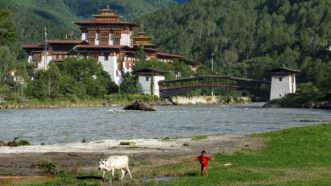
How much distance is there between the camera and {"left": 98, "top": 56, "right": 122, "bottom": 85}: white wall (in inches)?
5546

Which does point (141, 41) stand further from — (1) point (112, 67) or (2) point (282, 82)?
(2) point (282, 82)

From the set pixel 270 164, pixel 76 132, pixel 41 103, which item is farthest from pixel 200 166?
pixel 41 103

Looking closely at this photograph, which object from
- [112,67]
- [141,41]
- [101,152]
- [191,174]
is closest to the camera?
[191,174]

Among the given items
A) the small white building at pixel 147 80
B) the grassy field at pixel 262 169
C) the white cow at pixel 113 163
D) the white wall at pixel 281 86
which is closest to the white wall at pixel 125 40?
the small white building at pixel 147 80

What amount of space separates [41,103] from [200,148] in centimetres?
7320

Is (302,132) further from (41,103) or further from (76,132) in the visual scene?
(41,103)

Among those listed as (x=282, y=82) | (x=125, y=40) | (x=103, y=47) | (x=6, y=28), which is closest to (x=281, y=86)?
(x=282, y=82)

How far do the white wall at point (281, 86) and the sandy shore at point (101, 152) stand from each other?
305ft

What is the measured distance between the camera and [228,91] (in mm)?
149500

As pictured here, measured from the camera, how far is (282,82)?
431 feet

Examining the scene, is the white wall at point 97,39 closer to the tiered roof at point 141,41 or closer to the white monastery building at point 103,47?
the white monastery building at point 103,47

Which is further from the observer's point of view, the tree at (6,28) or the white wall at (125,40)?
the white wall at (125,40)

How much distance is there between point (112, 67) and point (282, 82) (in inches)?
1121

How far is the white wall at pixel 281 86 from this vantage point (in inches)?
5133
